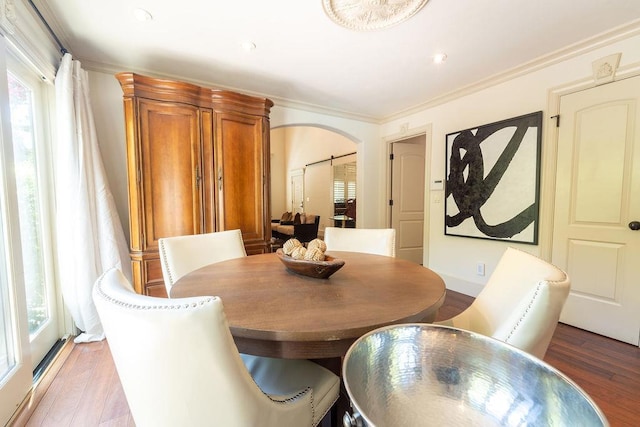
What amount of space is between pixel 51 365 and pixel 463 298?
3.58 m

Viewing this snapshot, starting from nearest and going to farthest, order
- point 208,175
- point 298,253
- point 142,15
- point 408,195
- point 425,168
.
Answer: point 298,253 → point 142,15 → point 208,175 → point 425,168 → point 408,195

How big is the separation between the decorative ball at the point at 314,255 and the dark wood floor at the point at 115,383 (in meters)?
1.23

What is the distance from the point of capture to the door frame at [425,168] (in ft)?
11.4

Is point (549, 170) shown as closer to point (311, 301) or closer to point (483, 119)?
point (483, 119)

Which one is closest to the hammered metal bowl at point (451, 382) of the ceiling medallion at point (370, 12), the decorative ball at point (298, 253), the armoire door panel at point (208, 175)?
the decorative ball at point (298, 253)

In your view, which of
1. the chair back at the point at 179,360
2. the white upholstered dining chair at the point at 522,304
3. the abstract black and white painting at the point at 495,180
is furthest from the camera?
the abstract black and white painting at the point at 495,180

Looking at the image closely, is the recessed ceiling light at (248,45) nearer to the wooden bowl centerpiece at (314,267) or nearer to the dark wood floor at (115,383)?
the wooden bowl centerpiece at (314,267)

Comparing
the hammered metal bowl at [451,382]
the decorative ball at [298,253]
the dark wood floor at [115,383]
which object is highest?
the decorative ball at [298,253]

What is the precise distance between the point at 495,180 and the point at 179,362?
3.10 meters

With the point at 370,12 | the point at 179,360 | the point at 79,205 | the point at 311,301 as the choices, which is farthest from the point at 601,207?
the point at 79,205

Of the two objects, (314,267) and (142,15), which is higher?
(142,15)

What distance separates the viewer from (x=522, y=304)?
2.51 feet

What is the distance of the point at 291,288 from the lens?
110 cm

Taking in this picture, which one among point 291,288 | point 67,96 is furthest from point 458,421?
point 67,96
